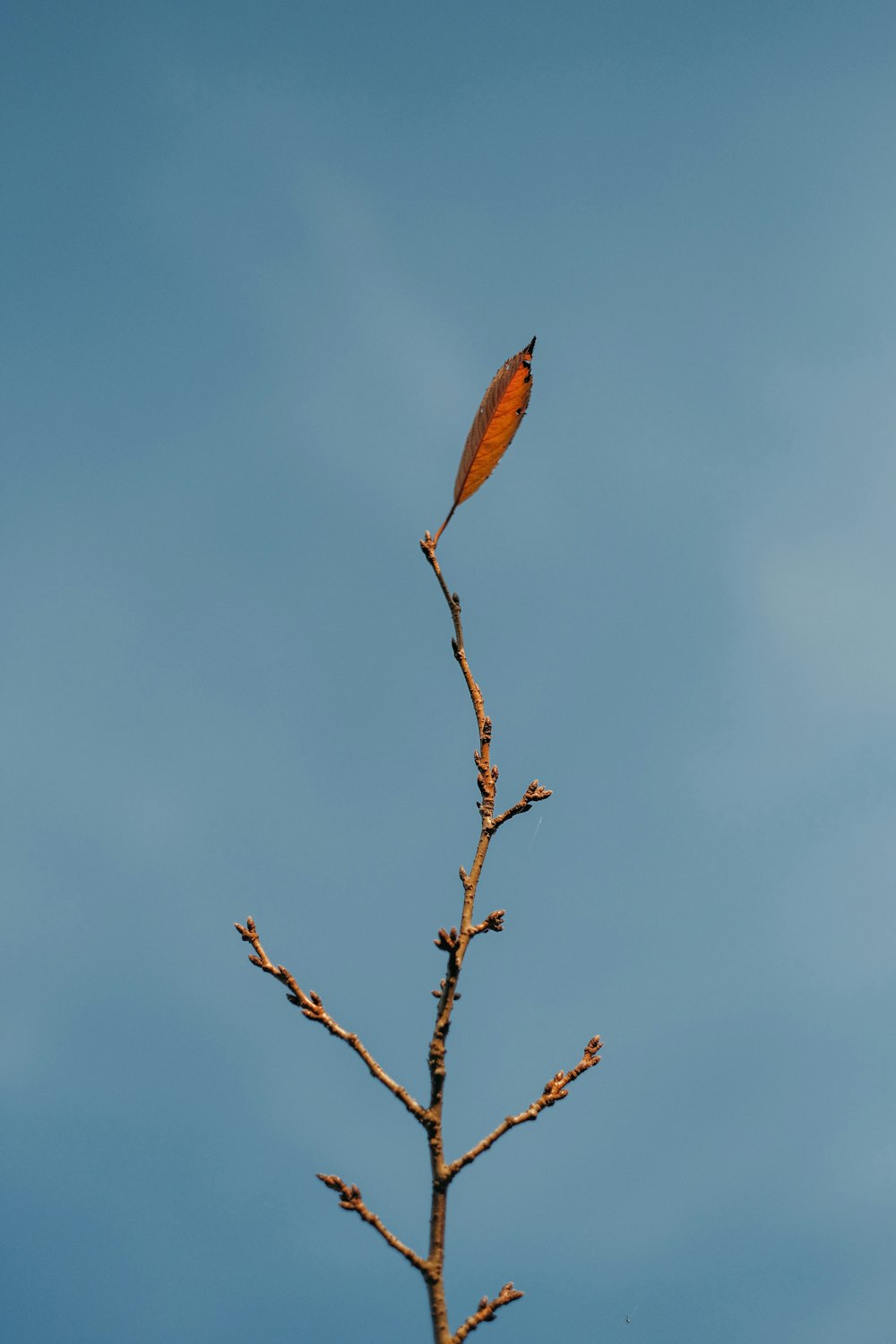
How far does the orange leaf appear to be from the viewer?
11.8 feet

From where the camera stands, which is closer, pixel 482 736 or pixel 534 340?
pixel 534 340

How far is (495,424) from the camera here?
3.64 meters

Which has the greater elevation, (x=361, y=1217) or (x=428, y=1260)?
(x=361, y=1217)

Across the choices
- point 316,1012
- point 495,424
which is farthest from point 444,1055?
point 495,424

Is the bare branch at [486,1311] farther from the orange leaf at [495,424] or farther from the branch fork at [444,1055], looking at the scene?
the orange leaf at [495,424]

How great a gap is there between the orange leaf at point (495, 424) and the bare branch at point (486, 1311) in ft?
9.07

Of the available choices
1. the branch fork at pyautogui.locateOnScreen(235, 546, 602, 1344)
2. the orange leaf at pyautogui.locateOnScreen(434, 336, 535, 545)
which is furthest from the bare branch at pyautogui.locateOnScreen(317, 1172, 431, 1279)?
the orange leaf at pyautogui.locateOnScreen(434, 336, 535, 545)

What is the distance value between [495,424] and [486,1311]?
125 inches

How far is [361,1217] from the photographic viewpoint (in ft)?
10.2

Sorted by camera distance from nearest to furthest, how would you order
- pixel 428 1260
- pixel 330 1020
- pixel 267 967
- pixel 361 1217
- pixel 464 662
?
pixel 428 1260, pixel 361 1217, pixel 330 1020, pixel 267 967, pixel 464 662

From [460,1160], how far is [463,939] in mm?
695

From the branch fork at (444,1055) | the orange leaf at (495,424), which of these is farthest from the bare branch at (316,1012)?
the orange leaf at (495,424)

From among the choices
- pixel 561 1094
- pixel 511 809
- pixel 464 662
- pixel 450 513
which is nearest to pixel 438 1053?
pixel 561 1094

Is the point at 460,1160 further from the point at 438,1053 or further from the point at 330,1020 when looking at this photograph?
the point at 330,1020
